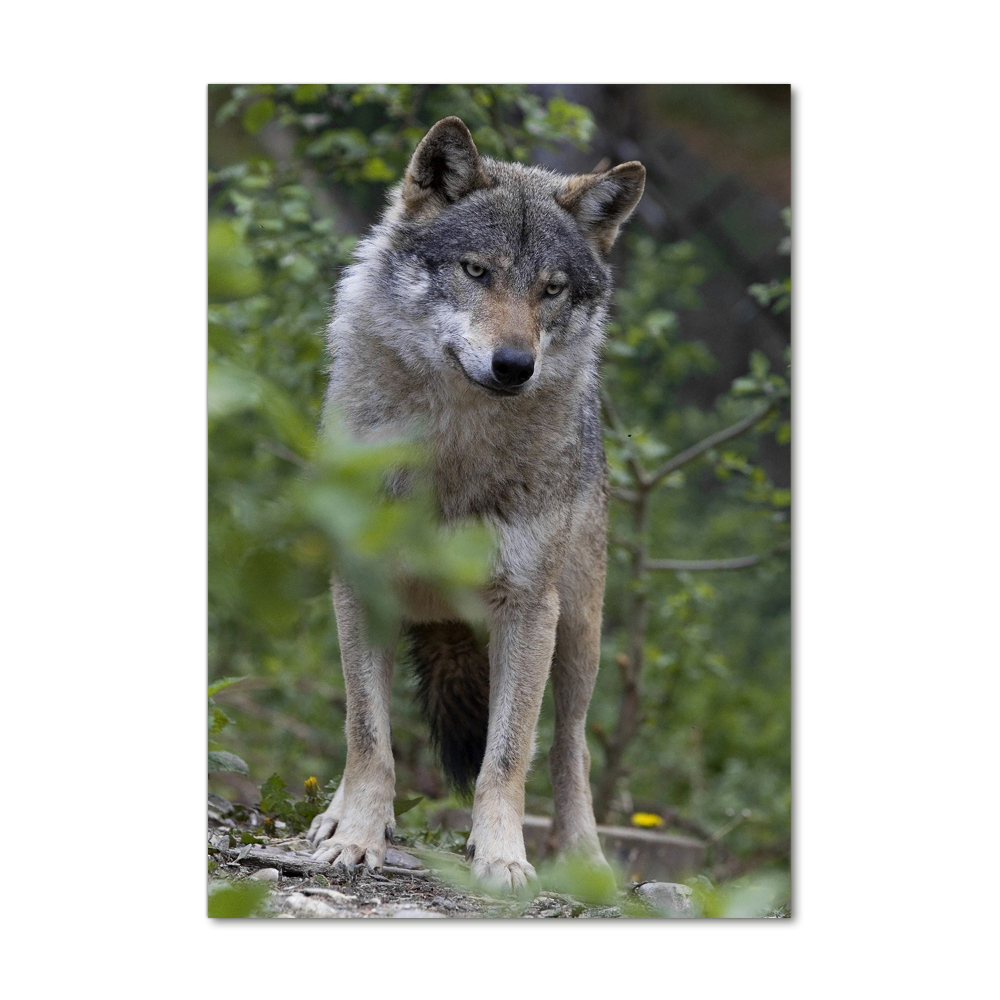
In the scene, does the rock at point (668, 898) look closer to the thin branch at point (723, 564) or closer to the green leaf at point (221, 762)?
the green leaf at point (221, 762)

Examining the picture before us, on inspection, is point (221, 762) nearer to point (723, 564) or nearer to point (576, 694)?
point (576, 694)

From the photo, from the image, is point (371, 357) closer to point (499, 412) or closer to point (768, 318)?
point (499, 412)

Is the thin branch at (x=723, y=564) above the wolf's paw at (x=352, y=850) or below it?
above

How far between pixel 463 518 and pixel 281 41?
1361 millimetres

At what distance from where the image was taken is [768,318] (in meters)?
5.30

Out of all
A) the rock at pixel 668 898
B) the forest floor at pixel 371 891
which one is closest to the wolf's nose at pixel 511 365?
the forest floor at pixel 371 891

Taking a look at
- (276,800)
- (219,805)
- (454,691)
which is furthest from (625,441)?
(219,805)

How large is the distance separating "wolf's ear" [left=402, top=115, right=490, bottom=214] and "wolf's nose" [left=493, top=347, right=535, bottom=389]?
0.54 meters

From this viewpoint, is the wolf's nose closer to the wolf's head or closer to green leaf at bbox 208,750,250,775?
the wolf's head

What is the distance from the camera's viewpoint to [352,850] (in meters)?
2.89

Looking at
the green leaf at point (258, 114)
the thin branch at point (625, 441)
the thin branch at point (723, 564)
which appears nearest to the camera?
the green leaf at point (258, 114)

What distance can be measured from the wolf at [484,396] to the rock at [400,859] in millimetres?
43

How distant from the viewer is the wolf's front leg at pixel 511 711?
2877mm
